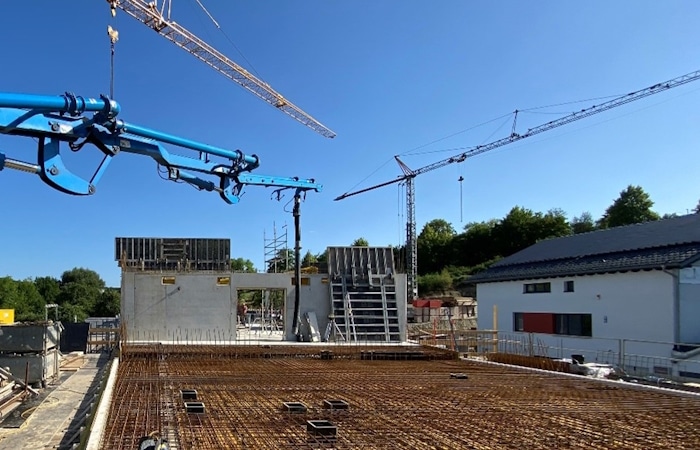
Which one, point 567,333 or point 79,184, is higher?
point 79,184

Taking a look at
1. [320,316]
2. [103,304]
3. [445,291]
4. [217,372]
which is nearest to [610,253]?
[320,316]

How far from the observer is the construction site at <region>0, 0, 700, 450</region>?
6250 millimetres

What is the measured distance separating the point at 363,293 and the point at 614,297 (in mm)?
8552

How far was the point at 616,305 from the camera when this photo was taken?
66.1ft

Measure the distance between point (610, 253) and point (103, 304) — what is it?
63.0 metres

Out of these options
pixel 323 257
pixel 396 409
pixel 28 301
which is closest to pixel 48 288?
pixel 28 301

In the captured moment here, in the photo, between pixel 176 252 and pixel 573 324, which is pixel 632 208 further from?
pixel 176 252

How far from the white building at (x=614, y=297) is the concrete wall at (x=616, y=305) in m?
0.03

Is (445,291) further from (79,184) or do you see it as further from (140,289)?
(79,184)

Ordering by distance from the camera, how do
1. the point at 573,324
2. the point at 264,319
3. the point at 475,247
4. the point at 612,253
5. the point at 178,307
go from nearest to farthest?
1. the point at 178,307
2. the point at 612,253
3. the point at 573,324
4. the point at 264,319
5. the point at 475,247

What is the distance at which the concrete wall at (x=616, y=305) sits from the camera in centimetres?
1822

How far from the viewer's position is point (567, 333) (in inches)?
889

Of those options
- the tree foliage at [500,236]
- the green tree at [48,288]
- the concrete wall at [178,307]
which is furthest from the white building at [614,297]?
the green tree at [48,288]

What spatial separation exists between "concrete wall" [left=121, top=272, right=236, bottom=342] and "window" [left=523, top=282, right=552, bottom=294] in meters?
12.5
